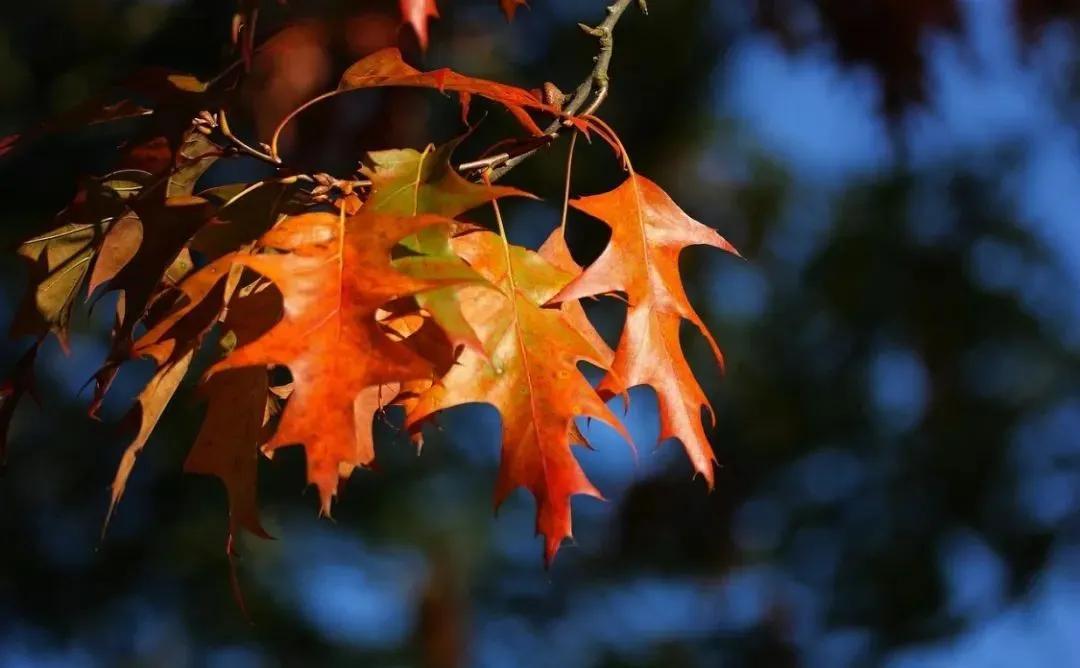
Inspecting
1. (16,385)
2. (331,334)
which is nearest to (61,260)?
(16,385)

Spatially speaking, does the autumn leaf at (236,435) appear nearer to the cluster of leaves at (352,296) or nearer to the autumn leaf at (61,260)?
the cluster of leaves at (352,296)

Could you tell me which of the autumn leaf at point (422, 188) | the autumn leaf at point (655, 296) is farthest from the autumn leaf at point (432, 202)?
the autumn leaf at point (655, 296)

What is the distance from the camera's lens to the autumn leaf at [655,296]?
826 millimetres

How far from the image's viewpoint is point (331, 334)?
0.66 metres

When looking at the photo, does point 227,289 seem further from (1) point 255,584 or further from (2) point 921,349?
(2) point 921,349

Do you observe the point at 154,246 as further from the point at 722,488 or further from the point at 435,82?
the point at 722,488

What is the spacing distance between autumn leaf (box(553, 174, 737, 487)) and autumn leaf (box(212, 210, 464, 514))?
6.9 inches

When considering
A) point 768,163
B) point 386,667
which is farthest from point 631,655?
point 768,163

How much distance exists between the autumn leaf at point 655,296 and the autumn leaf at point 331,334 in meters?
0.18

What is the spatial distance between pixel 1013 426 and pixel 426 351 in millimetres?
2923

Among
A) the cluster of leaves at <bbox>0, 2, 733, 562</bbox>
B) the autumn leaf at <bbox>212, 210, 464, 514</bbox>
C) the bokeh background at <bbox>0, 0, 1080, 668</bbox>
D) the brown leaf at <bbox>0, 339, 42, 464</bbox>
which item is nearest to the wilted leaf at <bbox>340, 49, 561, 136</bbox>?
the cluster of leaves at <bbox>0, 2, 733, 562</bbox>

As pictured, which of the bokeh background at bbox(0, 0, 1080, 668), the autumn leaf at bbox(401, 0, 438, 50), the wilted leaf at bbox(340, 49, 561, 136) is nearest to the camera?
the autumn leaf at bbox(401, 0, 438, 50)

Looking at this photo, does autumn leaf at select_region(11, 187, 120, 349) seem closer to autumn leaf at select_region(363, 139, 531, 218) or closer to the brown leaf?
the brown leaf

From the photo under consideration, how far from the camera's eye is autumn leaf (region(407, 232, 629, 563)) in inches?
29.7
